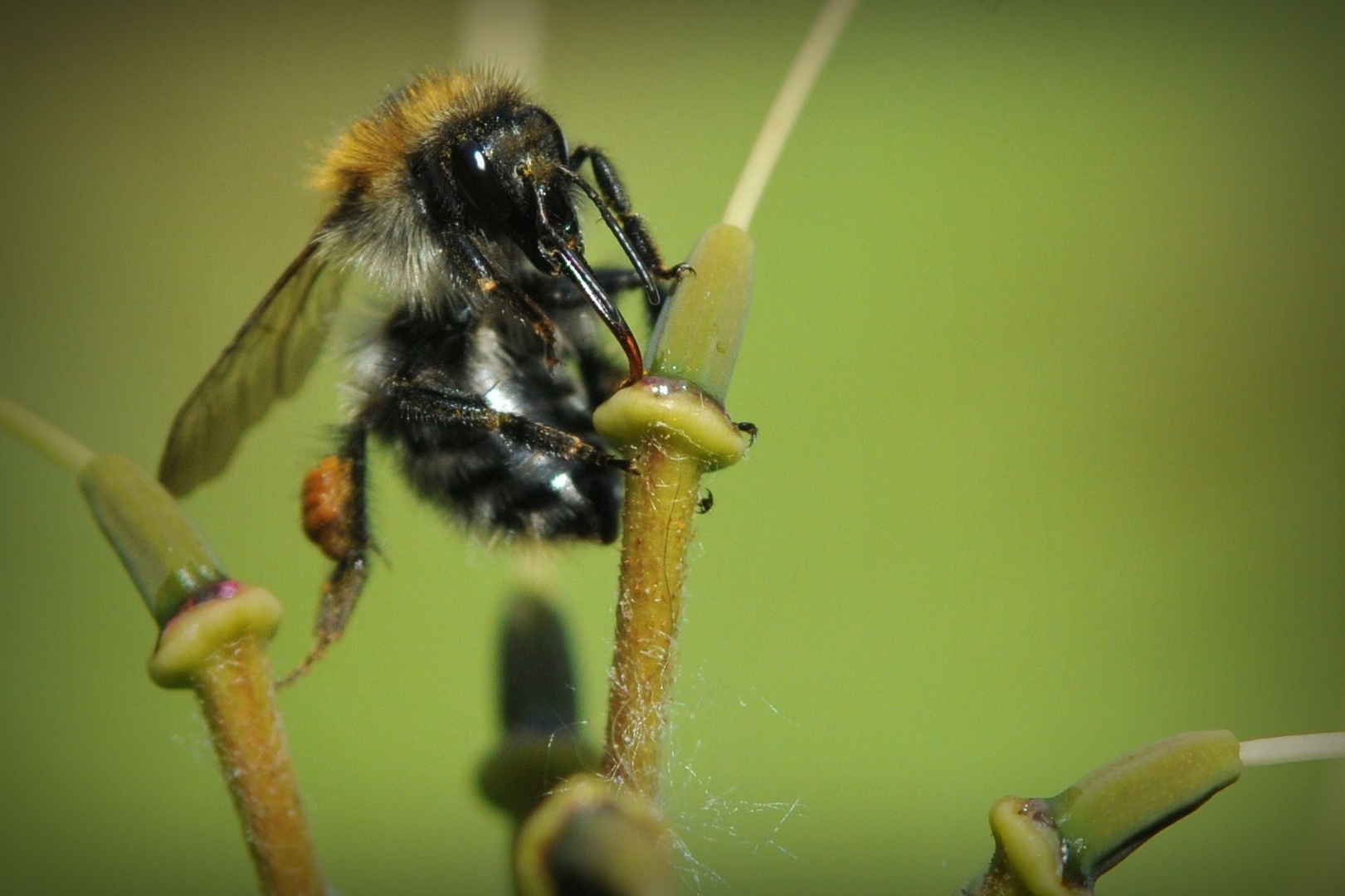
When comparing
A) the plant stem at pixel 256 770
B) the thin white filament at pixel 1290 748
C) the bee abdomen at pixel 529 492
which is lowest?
the plant stem at pixel 256 770

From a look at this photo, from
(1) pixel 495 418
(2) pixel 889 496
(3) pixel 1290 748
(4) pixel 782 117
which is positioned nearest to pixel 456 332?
(1) pixel 495 418

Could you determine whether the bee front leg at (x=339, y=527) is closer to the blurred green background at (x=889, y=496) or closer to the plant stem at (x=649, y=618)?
the blurred green background at (x=889, y=496)

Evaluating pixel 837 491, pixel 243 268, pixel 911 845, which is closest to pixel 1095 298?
pixel 837 491

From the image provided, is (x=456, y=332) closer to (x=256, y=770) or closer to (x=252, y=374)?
(x=252, y=374)

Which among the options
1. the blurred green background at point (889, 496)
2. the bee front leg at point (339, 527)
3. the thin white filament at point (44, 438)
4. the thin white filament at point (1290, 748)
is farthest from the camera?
the blurred green background at point (889, 496)

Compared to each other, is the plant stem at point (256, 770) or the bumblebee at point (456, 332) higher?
the bumblebee at point (456, 332)

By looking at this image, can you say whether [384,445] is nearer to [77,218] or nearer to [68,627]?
[68,627]

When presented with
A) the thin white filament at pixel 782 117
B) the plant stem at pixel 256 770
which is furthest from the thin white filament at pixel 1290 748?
the plant stem at pixel 256 770

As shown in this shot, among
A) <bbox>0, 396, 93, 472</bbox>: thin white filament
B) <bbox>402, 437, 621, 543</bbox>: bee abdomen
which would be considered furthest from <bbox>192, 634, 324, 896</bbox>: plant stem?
<bbox>402, 437, 621, 543</bbox>: bee abdomen
